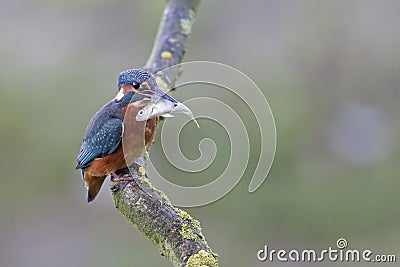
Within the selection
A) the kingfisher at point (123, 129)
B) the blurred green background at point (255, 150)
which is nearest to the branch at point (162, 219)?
the kingfisher at point (123, 129)

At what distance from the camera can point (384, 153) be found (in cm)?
632

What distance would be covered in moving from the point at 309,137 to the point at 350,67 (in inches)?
36.8

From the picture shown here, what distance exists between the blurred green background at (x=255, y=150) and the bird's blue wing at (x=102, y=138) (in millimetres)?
2793

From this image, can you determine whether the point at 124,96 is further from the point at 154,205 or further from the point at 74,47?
the point at 74,47

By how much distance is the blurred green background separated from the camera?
5723mm

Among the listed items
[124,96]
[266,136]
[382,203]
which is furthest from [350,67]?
[124,96]

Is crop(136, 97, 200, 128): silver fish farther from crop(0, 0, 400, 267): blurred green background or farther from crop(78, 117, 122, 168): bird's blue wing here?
crop(0, 0, 400, 267): blurred green background

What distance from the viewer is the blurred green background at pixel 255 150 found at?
5723 millimetres

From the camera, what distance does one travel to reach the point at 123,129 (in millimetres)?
2391

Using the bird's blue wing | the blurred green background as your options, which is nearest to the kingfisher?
the bird's blue wing

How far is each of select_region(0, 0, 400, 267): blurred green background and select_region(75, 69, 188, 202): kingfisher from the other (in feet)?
9.24

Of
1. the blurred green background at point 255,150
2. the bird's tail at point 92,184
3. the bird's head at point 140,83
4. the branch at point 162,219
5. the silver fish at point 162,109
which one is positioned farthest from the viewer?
the blurred green background at point 255,150

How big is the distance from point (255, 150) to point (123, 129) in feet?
10.6

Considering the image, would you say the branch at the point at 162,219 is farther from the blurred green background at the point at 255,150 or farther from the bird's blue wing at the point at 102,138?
the blurred green background at the point at 255,150
